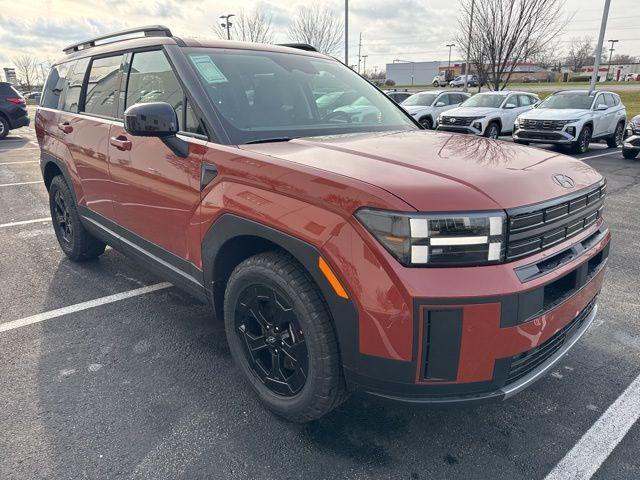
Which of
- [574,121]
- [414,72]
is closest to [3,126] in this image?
[574,121]

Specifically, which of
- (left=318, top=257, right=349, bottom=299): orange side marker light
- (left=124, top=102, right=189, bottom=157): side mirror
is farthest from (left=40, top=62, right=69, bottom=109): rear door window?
(left=318, top=257, right=349, bottom=299): orange side marker light

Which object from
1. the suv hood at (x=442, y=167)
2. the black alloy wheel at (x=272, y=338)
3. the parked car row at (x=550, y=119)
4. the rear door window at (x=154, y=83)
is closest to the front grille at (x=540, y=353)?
the suv hood at (x=442, y=167)

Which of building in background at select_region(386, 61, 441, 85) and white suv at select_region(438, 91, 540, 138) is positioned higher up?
building in background at select_region(386, 61, 441, 85)

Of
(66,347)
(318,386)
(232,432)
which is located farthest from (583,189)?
(66,347)

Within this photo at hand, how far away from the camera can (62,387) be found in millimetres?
2643

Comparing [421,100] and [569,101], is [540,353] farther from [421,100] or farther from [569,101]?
[421,100]

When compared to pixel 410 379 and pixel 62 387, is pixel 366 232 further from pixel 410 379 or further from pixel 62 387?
pixel 62 387

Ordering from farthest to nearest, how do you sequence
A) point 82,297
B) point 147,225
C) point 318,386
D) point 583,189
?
point 82,297 < point 147,225 < point 583,189 < point 318,386

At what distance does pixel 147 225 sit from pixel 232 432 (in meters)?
1.44

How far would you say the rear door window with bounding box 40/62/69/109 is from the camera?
14.7 feet

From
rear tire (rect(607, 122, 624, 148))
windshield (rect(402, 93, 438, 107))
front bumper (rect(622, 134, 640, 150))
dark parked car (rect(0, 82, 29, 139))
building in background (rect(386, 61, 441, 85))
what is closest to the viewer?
front bumper (rect(622, 134, 640, 150))

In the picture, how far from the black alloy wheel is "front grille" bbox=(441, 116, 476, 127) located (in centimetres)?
1325

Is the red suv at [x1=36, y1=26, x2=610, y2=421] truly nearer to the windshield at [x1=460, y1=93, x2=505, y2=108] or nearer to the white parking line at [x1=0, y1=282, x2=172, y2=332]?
the white parking line at [x1=0, y1=282, x2=172, y2=332]

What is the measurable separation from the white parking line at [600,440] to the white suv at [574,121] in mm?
11045
